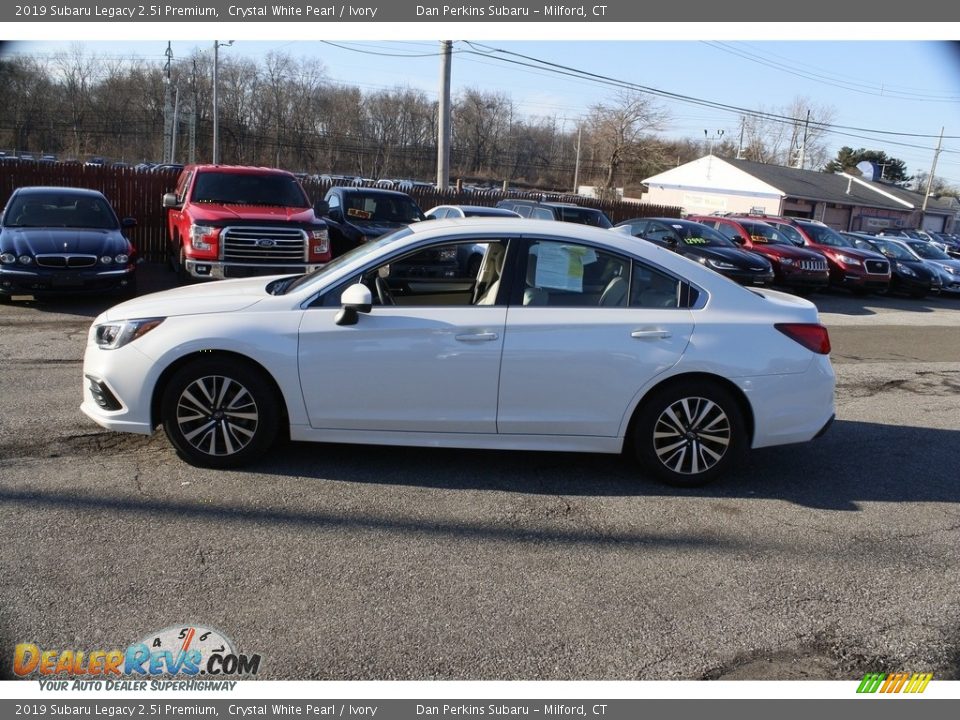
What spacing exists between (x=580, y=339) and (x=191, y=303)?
2.53 metres

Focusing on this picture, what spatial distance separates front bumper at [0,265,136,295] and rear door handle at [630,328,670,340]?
27.8 ft

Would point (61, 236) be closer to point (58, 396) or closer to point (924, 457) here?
point (58, 396)

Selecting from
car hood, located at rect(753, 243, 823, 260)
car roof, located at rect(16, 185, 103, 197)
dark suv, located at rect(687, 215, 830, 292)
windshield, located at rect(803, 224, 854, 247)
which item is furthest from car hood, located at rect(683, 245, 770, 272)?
car roof, located at rect(16, 185, 103, 197)

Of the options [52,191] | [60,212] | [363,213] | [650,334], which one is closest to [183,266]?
[60,212]

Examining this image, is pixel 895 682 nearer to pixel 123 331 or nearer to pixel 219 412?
pixel 219 412

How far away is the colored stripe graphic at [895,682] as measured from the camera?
10.6 ft

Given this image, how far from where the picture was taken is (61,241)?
10.6m

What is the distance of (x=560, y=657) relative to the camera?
128 inches

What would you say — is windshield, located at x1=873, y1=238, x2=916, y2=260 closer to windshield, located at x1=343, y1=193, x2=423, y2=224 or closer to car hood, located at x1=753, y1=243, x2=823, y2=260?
car hood, located at x1=753, y1=243, x2=823, y2=260

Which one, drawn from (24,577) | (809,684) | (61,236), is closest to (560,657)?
(809,684)

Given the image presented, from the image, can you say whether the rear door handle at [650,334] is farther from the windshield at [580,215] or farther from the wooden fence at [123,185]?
the wooden fence at [123,185]

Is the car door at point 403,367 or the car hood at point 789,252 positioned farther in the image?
the car hood at point 789,252

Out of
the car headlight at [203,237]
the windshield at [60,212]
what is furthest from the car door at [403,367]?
the windshield at [60,212]

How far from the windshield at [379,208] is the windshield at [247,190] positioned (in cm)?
219
